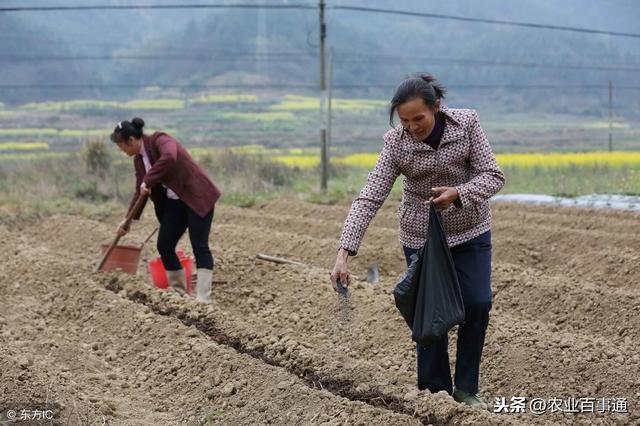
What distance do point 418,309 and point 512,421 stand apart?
603 millimetres

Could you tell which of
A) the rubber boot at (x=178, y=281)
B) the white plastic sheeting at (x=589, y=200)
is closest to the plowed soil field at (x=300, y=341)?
the rubber boot at (x=178, y=281)

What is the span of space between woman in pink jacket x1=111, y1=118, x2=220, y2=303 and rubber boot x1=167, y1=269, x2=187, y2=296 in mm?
179

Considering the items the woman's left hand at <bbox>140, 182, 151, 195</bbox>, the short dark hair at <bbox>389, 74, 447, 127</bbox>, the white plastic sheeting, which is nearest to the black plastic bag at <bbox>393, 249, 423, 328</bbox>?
the short dark hair at <bbox>389, 74, 447, 127</bbox>

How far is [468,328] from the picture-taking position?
4.45m

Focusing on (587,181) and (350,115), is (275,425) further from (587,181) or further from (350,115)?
(350,115)

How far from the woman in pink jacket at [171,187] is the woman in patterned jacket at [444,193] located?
3.05 meters

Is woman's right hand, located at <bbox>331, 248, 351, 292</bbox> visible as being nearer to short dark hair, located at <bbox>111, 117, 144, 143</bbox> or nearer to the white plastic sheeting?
short dark hair, located at <bbox>111, 117, 144, 143</bbox>

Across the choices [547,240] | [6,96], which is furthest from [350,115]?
[547,240]

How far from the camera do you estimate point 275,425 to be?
4363mm

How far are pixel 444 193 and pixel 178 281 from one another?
400 cm

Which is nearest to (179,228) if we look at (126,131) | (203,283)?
(203,283)

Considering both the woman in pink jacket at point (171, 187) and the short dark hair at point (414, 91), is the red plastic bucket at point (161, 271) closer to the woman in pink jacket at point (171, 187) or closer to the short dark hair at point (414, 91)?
the woman in pink jacket at point (171, 187)

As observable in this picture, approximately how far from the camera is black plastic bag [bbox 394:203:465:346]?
13.6 feet

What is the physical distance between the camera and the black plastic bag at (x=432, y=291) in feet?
13.6
